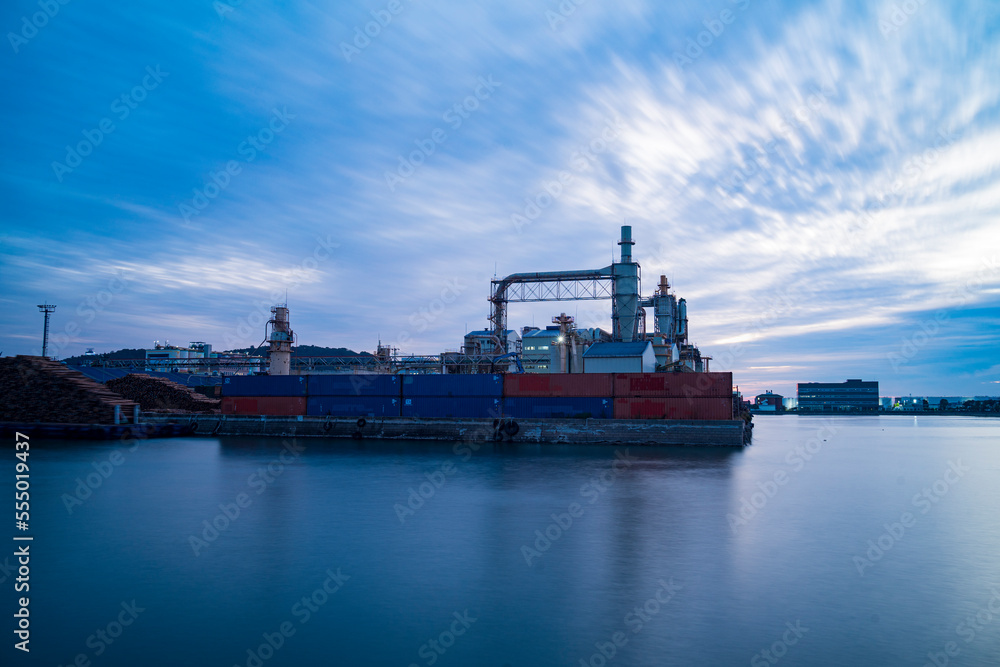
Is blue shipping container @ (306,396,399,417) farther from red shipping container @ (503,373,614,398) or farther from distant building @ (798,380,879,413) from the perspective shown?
distant building @ (798,380,879,413)

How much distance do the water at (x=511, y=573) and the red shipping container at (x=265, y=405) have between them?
74.3ft

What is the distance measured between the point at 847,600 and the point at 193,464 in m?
29.7

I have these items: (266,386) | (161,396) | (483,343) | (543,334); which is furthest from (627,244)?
(161,396)

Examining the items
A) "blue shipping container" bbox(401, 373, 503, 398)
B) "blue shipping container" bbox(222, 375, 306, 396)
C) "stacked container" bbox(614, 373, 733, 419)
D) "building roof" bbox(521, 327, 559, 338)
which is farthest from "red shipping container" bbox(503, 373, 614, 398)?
"building roof" bbox(521, 327, 559, 338)

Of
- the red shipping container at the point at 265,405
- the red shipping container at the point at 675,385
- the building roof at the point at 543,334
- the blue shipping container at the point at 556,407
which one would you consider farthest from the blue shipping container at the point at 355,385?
the building roof at the point at 543,334

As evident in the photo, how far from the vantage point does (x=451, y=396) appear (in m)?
43.6

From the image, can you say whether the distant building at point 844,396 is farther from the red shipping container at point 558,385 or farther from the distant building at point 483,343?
the red shipping container at point 558,385

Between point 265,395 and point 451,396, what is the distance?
1708 cm

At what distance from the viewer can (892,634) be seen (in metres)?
9.41

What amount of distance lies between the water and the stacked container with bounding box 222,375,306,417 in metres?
22.8

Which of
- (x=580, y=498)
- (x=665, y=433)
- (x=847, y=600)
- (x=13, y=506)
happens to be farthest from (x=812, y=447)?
(x=13, y=506)

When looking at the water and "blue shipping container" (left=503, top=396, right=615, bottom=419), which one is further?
"blue shipping container" (left=503, top=396, right=615, bottom=419)

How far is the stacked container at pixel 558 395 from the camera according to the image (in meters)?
39.5

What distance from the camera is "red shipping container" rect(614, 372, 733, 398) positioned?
123 ft
